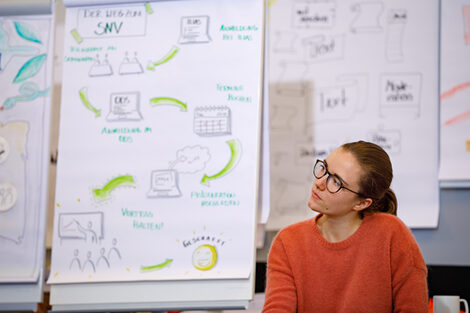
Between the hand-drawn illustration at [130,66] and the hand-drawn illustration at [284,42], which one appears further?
the hand-drawn illustration at [284,42]

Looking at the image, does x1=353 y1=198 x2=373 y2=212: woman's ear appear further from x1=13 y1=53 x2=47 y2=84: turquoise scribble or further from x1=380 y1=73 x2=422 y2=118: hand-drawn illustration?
x1=13 y1=53 x2=47 y2=84: turquoise scribble

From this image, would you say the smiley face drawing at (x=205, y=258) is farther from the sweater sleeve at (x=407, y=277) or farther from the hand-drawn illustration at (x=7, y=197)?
the hand-drawn illustration at (x=7, y=197)

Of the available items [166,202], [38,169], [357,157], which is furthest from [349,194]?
[38,169]

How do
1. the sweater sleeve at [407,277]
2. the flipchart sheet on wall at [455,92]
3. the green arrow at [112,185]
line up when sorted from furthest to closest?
Result: the flipchart sheet on wall at [455,92] → the green arrow at [112,185] → the sweater sleeve at [407,277]

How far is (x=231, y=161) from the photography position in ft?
6.96

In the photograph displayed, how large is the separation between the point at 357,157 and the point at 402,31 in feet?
4.53

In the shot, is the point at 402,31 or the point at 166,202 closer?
the point at 166,202

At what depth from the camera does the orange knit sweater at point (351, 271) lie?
1651mm

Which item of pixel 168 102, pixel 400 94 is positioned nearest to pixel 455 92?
pixel 400 94

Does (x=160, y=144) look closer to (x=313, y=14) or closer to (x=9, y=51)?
(x=9, y=51)

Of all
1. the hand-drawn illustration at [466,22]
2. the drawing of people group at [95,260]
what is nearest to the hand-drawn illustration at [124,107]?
the drawing of people group at [95,260]

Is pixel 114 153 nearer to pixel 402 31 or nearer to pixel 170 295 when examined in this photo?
pixel 170 295

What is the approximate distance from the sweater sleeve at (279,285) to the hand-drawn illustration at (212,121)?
55 centimetres

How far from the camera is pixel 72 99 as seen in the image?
2.27 m
